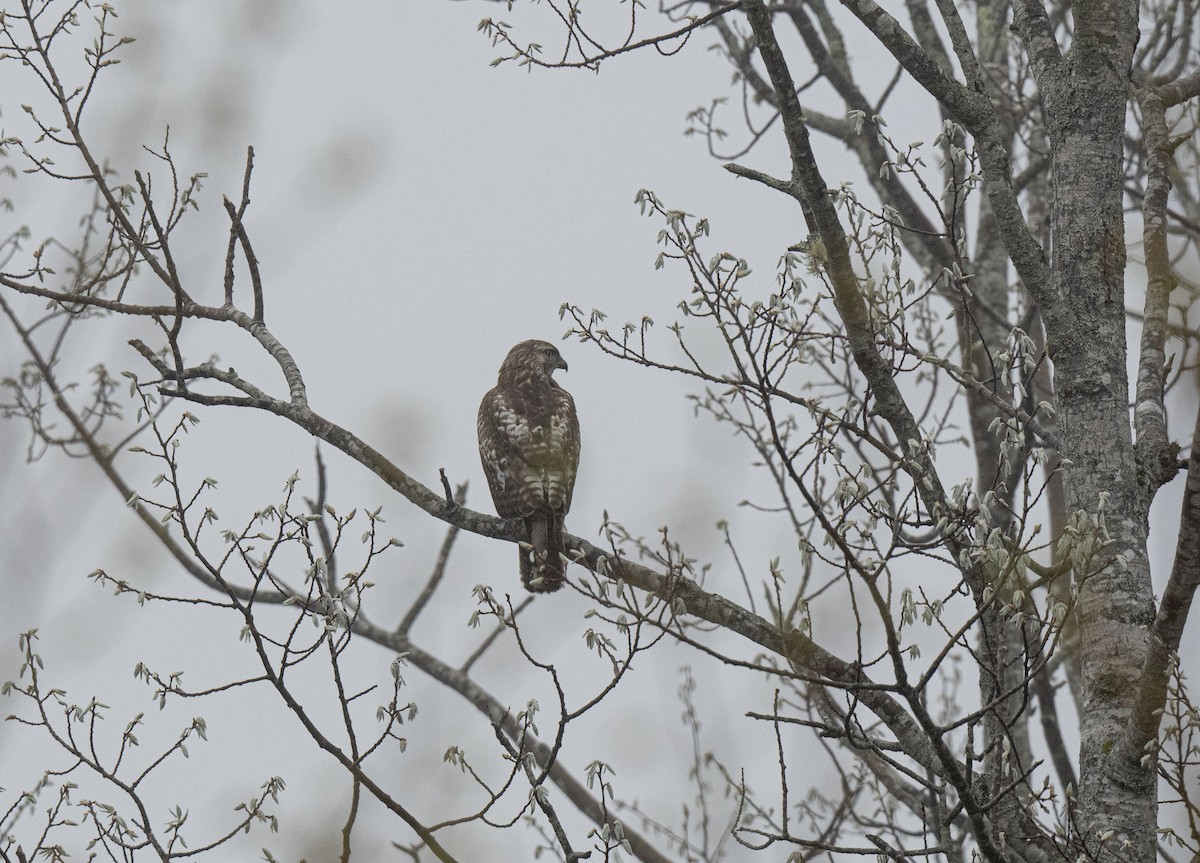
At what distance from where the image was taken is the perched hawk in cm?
641

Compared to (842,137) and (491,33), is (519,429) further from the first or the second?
(842,137)

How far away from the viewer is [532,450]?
6.97 m

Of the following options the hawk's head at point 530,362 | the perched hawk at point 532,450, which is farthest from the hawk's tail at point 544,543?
the hawk's head at point 530,362

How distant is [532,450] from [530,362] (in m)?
1.43

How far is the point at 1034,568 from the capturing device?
12.1 feet

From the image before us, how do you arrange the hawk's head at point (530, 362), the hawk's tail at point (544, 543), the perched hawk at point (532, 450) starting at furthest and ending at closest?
1. the hawk's head at point (530, 362)
2. the perched hawk at point (532, 450)
3. the hawk's tail at point (544, 543)

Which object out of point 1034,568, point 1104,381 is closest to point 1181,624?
point 1034,568

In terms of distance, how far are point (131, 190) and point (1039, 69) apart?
338 centimetres

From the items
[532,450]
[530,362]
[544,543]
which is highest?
[530,362]

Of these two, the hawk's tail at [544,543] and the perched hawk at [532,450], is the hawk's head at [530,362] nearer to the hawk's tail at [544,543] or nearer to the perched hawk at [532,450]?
the perched hawk at [532,450]

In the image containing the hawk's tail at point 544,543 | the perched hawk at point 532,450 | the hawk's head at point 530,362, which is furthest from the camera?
the hawk's head at point 530,362

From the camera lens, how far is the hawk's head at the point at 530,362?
8.19 m

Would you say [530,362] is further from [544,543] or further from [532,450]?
[544,543]

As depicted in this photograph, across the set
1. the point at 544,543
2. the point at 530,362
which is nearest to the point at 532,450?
the point at 544,543
